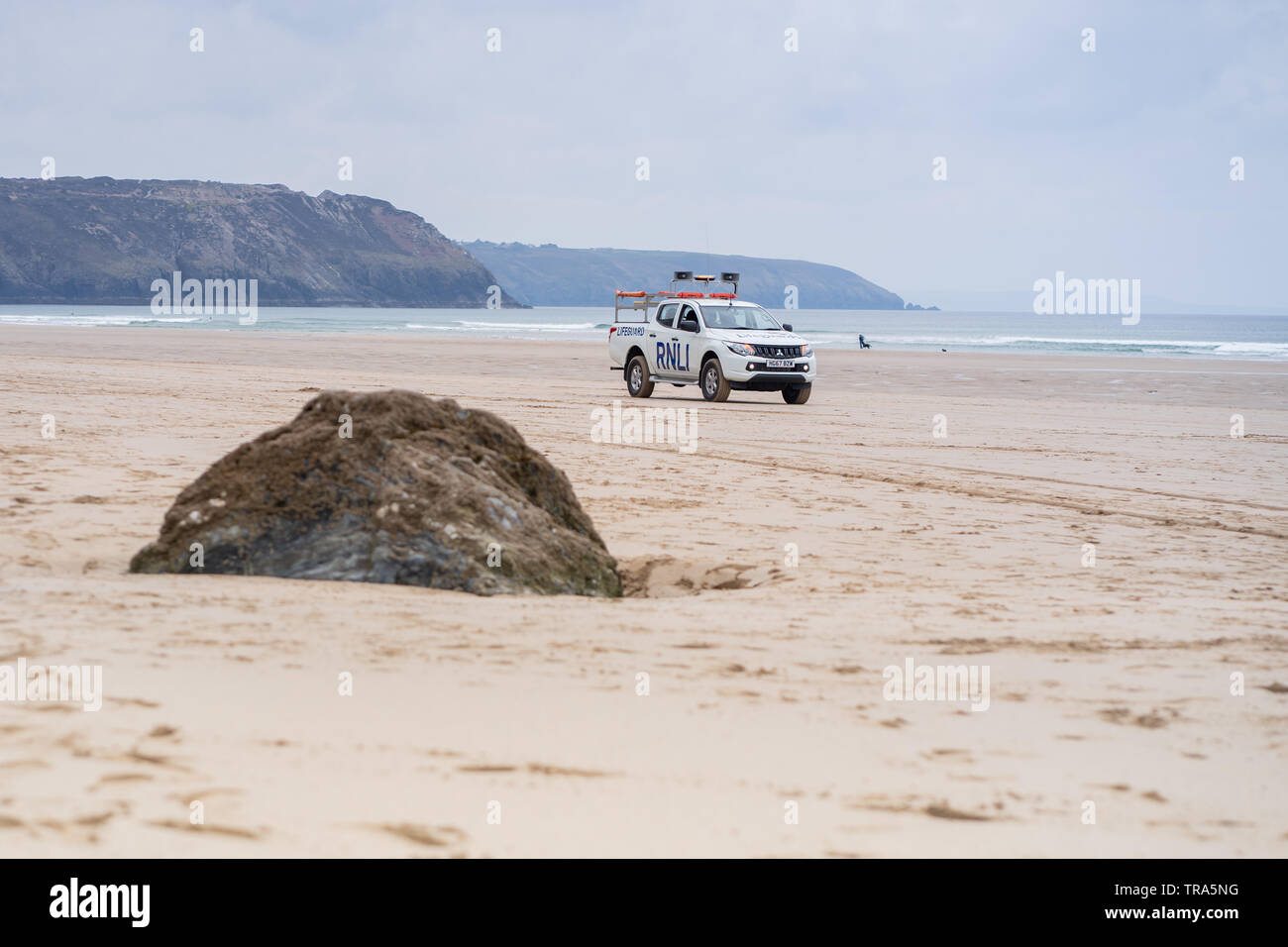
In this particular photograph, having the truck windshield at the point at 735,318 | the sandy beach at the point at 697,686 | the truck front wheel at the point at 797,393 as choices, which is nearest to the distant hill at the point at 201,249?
the truck windshield at the point at 735,318

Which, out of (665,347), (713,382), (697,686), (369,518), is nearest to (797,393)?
(713,382)

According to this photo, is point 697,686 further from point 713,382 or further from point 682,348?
point 682,348

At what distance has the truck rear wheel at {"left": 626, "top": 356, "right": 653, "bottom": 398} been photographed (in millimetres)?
21516

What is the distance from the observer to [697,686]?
4.23m

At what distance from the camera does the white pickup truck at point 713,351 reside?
20188mm

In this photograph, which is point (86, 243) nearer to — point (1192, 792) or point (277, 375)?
point (277, 375)

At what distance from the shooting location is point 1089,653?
4.84 m

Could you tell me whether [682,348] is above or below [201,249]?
below

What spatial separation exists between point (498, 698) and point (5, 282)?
595 ft

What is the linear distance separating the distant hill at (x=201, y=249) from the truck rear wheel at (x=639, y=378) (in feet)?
509

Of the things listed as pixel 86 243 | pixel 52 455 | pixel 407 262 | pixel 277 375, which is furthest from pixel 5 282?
pixel 52 455

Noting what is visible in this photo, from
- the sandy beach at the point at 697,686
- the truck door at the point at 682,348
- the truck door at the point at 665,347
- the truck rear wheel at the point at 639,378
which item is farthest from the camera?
the truck rear wheel at the point at 639,378

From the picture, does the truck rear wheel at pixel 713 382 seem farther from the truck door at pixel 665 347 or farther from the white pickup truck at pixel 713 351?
the truck door at pixel 665 347

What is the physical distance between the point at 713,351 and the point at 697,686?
1655 cm
